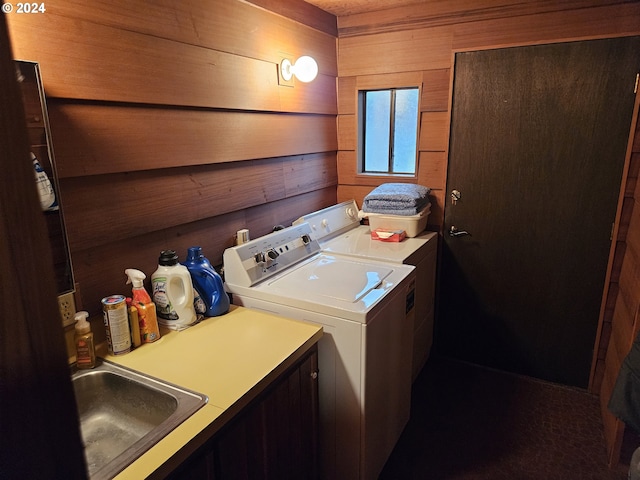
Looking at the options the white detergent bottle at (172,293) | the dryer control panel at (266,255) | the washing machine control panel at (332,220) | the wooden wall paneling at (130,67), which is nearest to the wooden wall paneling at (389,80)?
the washing machine control panel at (332,220)

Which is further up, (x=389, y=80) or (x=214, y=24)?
(x=214, y=24)

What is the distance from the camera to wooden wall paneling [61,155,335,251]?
53.4 inches

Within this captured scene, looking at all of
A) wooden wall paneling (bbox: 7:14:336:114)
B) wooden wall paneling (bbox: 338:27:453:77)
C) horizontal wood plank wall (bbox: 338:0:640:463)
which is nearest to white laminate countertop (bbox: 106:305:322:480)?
wooden wall paneling (bbox: 7:14:336:114)

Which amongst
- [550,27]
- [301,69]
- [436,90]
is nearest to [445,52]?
[436,90]

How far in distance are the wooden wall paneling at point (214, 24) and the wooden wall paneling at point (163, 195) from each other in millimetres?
490

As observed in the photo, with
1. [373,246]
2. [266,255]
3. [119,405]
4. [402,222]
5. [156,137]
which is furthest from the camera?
[402,222]

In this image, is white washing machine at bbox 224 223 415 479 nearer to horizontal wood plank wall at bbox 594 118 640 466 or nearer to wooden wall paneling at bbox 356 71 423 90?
horizontal wood plank wall at bbox 594 118 640 466

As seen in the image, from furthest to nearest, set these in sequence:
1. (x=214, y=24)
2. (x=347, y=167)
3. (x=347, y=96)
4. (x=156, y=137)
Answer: (x=347, y=167), (x=347, y=96), (x=214, y=24), (x=156, y=137)

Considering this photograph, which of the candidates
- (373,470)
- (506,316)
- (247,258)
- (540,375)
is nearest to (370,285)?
(247,258)

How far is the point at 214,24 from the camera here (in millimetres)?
1729

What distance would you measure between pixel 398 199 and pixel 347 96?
2.65ft

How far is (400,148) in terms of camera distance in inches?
106

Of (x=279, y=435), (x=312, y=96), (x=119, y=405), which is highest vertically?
(x=312, y=96)

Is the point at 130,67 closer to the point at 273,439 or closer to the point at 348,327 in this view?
the point at 348,327
